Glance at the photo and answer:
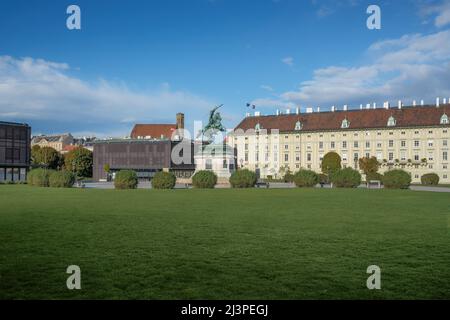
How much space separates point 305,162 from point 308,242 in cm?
10408

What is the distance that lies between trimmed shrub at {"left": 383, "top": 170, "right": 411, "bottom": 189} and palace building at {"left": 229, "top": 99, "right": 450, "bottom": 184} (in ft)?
180

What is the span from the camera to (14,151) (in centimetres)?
9225

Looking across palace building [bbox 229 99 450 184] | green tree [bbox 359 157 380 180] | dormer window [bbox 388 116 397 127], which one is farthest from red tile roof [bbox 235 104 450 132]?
green tree [bbox 359 157 380 180]

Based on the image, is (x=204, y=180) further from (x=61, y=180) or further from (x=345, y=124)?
(x=345, y=124)

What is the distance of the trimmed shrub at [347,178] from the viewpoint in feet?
167

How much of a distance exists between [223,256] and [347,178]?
42.1 metres

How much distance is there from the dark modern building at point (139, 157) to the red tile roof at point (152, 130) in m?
23.9

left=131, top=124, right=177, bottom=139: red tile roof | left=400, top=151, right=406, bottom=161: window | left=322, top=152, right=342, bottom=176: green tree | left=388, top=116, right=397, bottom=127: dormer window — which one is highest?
left=131, top=124, right=177, bottom=139: red tile roof

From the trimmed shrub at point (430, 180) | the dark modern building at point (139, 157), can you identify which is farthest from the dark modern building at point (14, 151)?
Result: the trimmed shrub at point (430, 180)

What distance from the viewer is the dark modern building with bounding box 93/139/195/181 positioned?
120 meters

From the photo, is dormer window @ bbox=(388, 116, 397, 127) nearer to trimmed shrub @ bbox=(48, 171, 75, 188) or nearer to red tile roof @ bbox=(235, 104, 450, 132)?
red tile roof @ bbox=(235, 104, 450, 132)

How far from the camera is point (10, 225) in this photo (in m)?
17.2

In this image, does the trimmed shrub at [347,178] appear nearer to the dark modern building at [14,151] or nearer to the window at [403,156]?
the window at [403,156]
